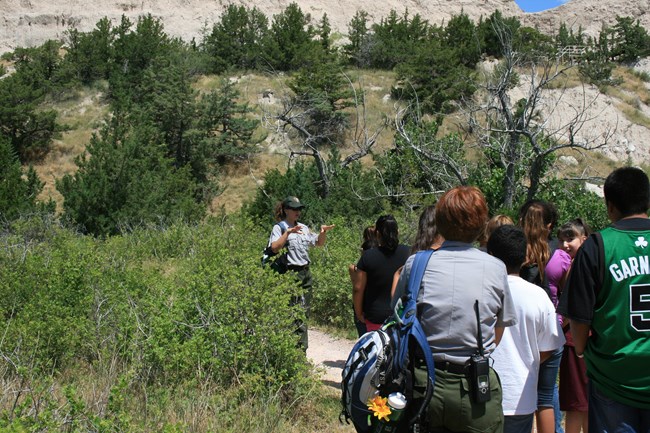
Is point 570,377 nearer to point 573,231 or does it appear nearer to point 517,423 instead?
point 517,423

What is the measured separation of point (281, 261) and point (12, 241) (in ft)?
19.3

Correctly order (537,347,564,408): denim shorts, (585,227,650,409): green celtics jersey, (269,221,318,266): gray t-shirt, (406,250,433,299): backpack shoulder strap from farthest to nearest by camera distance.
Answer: (269,221,318,266): gray t-shirt
(537,347,564,408): denim shorts
(406,250,433,299): backpack shoulder strap
(585,227,650,409): green celtics jersey

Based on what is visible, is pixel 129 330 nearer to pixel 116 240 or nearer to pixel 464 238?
pixel 464 238

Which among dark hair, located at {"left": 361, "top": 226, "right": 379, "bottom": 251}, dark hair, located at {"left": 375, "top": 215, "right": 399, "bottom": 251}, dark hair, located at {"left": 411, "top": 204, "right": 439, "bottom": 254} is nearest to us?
dark hair, located at {"left": 411, "top": 204, "right": 439, "bottom": 254}

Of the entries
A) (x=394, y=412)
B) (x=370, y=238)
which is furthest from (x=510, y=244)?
(x=370, y=238)

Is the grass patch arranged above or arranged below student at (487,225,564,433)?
→ below

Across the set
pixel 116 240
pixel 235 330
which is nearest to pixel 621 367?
pixel 235 330

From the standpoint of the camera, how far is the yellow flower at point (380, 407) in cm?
222

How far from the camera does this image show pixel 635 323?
222 cm

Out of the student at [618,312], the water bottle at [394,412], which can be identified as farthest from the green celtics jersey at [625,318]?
the water bottle at [394,412]

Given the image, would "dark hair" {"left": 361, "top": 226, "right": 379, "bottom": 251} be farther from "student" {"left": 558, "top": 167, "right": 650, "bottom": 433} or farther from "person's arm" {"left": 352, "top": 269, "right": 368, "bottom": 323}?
"student" {"left": 558, "top": 167, "right": 650, "bottom": 433}

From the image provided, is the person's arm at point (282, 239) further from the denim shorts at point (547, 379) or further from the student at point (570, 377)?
the denim shorts at point (547, 379)

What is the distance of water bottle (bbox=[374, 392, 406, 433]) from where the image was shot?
87.4 inches

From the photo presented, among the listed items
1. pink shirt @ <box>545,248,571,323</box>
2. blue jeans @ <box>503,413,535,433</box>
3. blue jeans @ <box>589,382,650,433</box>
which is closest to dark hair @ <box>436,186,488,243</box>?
blue jeans @ <box>589,382,650,433</box>
